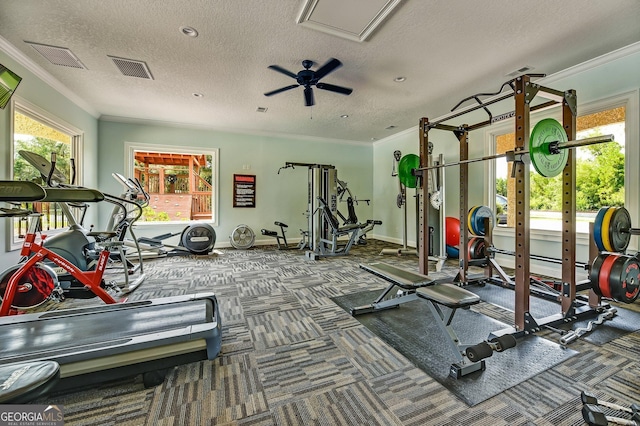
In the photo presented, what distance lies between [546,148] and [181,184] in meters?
6.84

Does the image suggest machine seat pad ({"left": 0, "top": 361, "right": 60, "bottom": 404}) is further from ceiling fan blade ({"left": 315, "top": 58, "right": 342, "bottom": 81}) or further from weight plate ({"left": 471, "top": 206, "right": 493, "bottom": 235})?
weight plate ({"left": 471, "top": 206, "right": 493, "bottom": 235})

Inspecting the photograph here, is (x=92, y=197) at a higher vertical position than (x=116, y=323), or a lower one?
higher

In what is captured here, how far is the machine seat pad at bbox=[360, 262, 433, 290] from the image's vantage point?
2.12m

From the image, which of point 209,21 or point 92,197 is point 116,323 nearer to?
point 92,197

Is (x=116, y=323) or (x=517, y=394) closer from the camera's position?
(x=517, y=394)

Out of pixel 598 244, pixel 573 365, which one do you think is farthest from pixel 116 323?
pixel 598 244

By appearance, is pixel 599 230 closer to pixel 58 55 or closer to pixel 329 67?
pixel 329 67

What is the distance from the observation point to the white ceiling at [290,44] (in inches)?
95.1

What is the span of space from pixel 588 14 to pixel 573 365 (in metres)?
2.91

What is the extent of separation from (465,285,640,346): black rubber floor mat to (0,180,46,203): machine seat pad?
350 centimetres

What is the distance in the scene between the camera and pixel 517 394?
1482mm

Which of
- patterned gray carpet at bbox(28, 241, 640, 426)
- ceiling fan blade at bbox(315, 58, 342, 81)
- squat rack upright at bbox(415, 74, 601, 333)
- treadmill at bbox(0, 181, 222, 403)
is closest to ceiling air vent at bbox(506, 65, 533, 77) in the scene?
squat rack upright at bbox(415, 74, 601, 333)

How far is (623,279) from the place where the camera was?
6.91 ft

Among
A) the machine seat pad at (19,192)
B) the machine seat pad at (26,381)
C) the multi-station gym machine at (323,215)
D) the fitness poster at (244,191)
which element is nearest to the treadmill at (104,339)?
the machine seat pad at (19,192)
